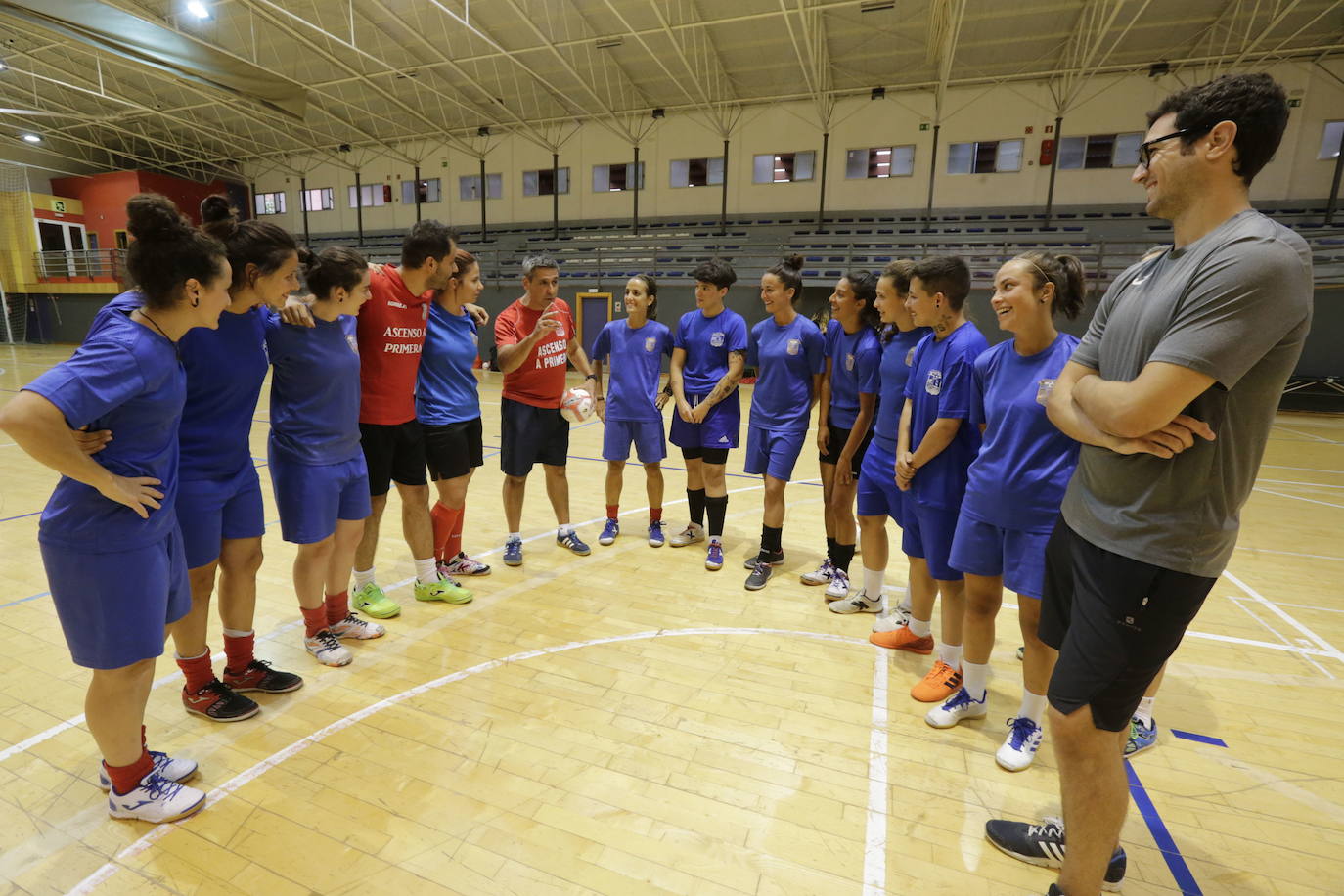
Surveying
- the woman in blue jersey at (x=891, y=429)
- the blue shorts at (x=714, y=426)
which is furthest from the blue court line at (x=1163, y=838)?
the blue shorts at (x=714, y=426)

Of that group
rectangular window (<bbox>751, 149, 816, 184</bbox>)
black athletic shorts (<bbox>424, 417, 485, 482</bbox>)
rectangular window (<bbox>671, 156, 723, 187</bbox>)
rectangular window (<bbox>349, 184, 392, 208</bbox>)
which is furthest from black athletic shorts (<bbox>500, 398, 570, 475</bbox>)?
rectangular window (<bbox>349, 184, 392, 208</bbox>)

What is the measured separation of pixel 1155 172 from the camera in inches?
58.0

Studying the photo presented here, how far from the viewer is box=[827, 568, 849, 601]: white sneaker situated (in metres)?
3.88

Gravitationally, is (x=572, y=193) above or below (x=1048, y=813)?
above

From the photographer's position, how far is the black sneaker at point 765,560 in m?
4.27

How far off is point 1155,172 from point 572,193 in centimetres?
2064

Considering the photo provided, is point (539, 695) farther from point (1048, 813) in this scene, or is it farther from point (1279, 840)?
point (1279, 840)

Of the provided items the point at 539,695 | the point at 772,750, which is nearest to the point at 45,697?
the point at 539,695

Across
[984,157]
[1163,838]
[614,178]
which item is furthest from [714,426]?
[614,178]

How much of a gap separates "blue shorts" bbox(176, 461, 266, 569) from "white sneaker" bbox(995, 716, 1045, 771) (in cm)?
306

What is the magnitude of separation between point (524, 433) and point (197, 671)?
218 centimetres

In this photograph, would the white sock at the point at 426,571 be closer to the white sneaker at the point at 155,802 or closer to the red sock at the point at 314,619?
the red sock at the point at 314,619

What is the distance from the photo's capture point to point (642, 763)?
2414 mm

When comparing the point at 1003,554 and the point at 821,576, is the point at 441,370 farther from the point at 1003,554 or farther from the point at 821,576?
the point at 1003,554
